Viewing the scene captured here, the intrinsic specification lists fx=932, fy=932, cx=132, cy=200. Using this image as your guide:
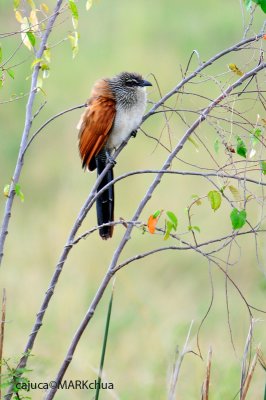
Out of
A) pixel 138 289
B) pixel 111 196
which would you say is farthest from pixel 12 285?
pixel 111 196

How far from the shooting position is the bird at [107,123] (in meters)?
3.63

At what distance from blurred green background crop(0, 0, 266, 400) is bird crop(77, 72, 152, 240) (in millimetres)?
671

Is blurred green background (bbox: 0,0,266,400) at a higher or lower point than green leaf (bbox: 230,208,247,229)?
higher

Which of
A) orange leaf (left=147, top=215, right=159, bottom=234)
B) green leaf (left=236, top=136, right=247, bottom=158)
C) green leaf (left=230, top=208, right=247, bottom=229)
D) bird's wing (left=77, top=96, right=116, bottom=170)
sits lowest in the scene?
green leaf (left=230, top=208, right=247, bottom=229)

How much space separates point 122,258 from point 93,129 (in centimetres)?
265

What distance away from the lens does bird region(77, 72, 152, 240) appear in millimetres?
3629

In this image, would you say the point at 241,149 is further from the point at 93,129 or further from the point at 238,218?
the point at 93,129

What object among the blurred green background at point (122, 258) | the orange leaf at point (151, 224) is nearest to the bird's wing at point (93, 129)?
the blurred green background at point (122, 258)

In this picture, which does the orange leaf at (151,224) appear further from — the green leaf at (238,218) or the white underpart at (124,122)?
the white underpart at (124,122)

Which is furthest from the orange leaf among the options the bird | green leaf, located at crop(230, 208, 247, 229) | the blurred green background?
the bird

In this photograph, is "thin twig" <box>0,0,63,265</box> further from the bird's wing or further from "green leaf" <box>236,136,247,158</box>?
the bird's wing

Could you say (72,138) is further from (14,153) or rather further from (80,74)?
(80,74)

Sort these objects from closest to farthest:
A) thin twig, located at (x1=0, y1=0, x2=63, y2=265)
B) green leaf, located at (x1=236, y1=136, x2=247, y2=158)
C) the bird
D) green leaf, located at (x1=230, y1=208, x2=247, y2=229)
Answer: green leaf, located at (x1=230, y1=208, x2=247, y2=229), green leaf, located at (x1=236, y1=136, x2=247, y2=158), thin twig, located at (x1=0, y1=0, x2=63, y2=265), the bird

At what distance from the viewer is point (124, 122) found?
3.78m
